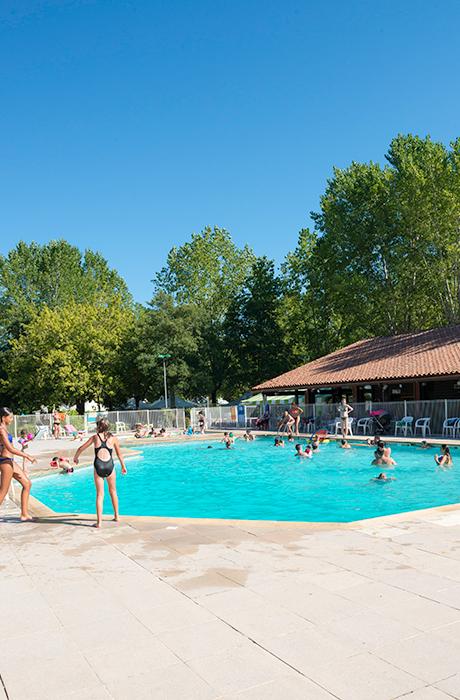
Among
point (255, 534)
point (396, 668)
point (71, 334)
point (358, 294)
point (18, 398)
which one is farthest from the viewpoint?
point (18, 398)

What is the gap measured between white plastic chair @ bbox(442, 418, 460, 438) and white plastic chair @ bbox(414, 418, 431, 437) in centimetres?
72

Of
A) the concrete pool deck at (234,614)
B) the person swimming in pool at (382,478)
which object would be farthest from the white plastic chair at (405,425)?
the concrete pool deck at (234,614)

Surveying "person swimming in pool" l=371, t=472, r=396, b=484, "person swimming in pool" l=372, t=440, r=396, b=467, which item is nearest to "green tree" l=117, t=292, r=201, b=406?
"person swimming in pool" l=372, t=440, r=396, b=467

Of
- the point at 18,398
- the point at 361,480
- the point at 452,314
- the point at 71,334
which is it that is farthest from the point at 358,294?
the point at 18,398

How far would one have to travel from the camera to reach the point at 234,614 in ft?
16.7

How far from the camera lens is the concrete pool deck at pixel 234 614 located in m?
3.89

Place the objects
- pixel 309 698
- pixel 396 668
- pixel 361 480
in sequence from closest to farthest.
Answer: pixel 309 698, pixel 396 668, pixel 361 480

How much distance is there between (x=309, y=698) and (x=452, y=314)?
40.1m

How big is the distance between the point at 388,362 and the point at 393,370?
6.07 ft

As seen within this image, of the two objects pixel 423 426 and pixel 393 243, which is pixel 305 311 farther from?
pixel 423 426

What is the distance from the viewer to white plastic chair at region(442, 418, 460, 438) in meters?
24.6

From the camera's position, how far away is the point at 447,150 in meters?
38.8

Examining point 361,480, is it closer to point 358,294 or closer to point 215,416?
point 215,416

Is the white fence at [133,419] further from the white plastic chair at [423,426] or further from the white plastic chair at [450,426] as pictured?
the white plastic chair at [450,426]
